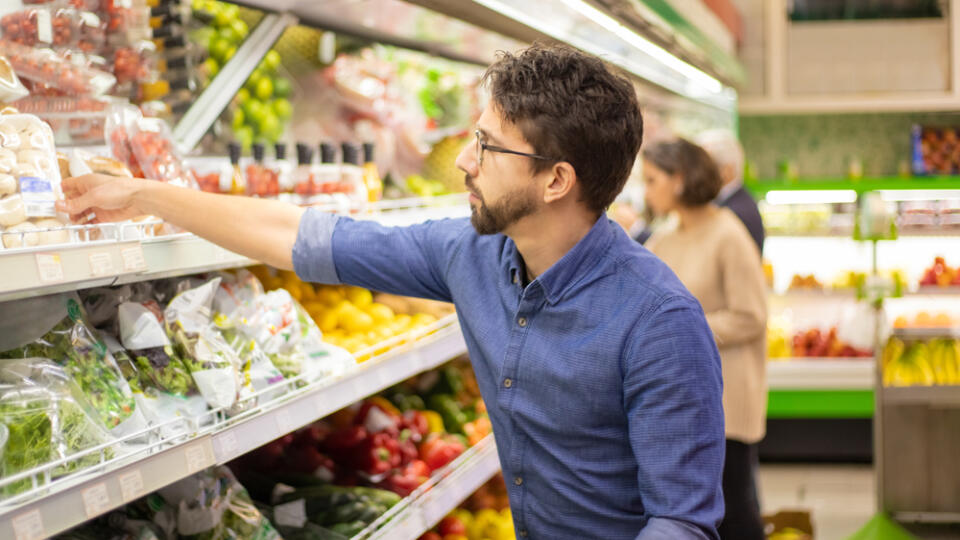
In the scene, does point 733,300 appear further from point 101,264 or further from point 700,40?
point 101,264

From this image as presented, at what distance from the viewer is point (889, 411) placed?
4434mm

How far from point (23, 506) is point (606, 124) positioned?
1.00m

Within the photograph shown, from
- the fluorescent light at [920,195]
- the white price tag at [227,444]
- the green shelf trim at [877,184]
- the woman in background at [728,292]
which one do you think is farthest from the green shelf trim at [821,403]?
the white price tag at [227,444]

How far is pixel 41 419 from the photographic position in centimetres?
138

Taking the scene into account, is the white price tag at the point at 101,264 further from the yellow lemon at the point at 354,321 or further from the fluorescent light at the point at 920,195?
the fluorescent light at the point at 920,195

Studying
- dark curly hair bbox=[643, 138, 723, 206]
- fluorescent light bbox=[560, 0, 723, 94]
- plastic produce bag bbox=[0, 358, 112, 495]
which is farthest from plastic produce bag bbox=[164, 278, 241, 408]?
dark curly hair bbox=[643, 138, 723, 206]

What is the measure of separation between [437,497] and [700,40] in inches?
108

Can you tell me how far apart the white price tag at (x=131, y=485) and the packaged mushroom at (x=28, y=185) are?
35 centimetres

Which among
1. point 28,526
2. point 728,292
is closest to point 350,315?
point 28,526

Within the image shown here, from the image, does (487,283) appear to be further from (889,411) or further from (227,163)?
(889,411)

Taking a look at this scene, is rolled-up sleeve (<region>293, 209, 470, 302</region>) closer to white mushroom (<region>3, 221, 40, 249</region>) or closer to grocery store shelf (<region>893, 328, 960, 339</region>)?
white mushroom (<region>3, 221, 40, 249</region>)

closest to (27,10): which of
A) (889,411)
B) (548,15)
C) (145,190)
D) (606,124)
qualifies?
(145,190)

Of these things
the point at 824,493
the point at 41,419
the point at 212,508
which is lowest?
the point at 824,493

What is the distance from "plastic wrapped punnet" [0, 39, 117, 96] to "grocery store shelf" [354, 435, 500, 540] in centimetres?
107
